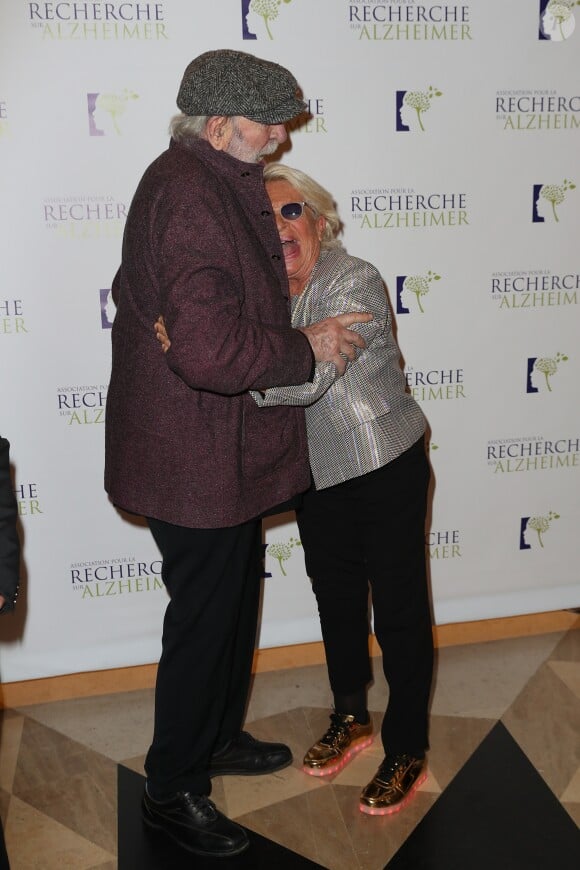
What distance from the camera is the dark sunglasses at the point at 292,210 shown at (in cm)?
199

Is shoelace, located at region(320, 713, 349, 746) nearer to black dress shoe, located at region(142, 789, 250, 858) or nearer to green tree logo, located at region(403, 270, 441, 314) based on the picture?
black dress shoe, located at region(142, 789, 250, 858)

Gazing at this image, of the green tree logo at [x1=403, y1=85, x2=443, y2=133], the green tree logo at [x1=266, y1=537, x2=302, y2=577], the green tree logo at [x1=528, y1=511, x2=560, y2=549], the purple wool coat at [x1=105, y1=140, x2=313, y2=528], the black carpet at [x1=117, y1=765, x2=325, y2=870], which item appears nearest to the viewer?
the purple wool coat at [x1=105, y1=140, x2=313, y2=528]

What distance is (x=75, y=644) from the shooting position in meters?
2.75

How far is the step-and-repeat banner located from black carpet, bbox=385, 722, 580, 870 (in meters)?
0.74

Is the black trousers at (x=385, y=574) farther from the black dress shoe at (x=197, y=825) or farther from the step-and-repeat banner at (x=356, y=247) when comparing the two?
the step-and-repeat banner at (x=356, y=247)

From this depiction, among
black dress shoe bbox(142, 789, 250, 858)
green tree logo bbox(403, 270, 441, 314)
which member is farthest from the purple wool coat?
green tree logo bbox(403, 270, 441, 314)

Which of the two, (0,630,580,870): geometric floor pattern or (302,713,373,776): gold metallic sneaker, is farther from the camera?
(302,713,373,776): gold metallic sneaker

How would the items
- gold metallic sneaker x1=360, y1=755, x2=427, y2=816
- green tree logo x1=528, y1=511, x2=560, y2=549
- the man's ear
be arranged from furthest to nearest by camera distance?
green tree logo x1=528, y1=511, x2=560, y2=549 → gold metallic sneaker x1=360, y1=755, x2=427, y2=816 → the man's ear

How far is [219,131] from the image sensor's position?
176 centimetres

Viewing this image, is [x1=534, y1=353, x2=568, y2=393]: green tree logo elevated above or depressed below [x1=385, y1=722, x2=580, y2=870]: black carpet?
above

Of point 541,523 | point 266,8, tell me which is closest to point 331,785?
point 541,523

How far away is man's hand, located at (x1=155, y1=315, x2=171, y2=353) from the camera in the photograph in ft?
5.70

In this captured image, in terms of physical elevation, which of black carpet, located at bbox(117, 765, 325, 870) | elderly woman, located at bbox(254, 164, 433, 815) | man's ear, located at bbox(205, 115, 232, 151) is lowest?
black carpet, located at bbox(117, 765, 325, 870)

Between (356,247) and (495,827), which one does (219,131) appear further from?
(495,827)
